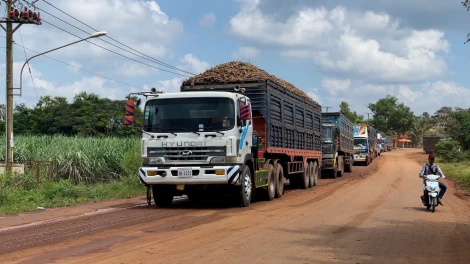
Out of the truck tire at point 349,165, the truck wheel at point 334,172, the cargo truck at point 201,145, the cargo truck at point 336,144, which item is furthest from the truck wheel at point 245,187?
the truck tire at point 349,165

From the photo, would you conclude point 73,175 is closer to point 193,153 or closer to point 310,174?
point 310,174

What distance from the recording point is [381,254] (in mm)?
7910

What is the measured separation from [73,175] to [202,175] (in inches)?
421

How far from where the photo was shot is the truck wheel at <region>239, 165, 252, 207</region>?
45.5ft

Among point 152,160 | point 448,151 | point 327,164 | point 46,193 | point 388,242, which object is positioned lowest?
point 388,242

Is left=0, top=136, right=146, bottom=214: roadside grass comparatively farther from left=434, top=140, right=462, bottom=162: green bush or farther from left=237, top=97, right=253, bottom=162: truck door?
left=434, top=140, right=462, bottom=162: green bush

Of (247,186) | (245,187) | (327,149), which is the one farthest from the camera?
(327,149)

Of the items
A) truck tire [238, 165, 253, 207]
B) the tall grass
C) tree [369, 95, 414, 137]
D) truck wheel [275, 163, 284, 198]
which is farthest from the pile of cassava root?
tree [369, 95, 414, 137]

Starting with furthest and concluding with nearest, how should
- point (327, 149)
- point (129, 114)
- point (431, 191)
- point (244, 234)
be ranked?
point (327, 149)
point (431, 191)
point (129, 114)
point (244, 234)

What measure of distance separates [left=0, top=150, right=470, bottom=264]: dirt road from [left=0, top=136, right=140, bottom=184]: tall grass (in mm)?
7682

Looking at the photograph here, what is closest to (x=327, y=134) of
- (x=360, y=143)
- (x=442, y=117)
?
(x=360, y=143)

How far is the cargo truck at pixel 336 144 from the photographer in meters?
28.9

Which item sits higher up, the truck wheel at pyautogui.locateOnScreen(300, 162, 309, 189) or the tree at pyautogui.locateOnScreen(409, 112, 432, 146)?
the tree at pyautogui.locateOnScreen(409, 112, 432, 146)

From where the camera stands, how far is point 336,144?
3066cm
